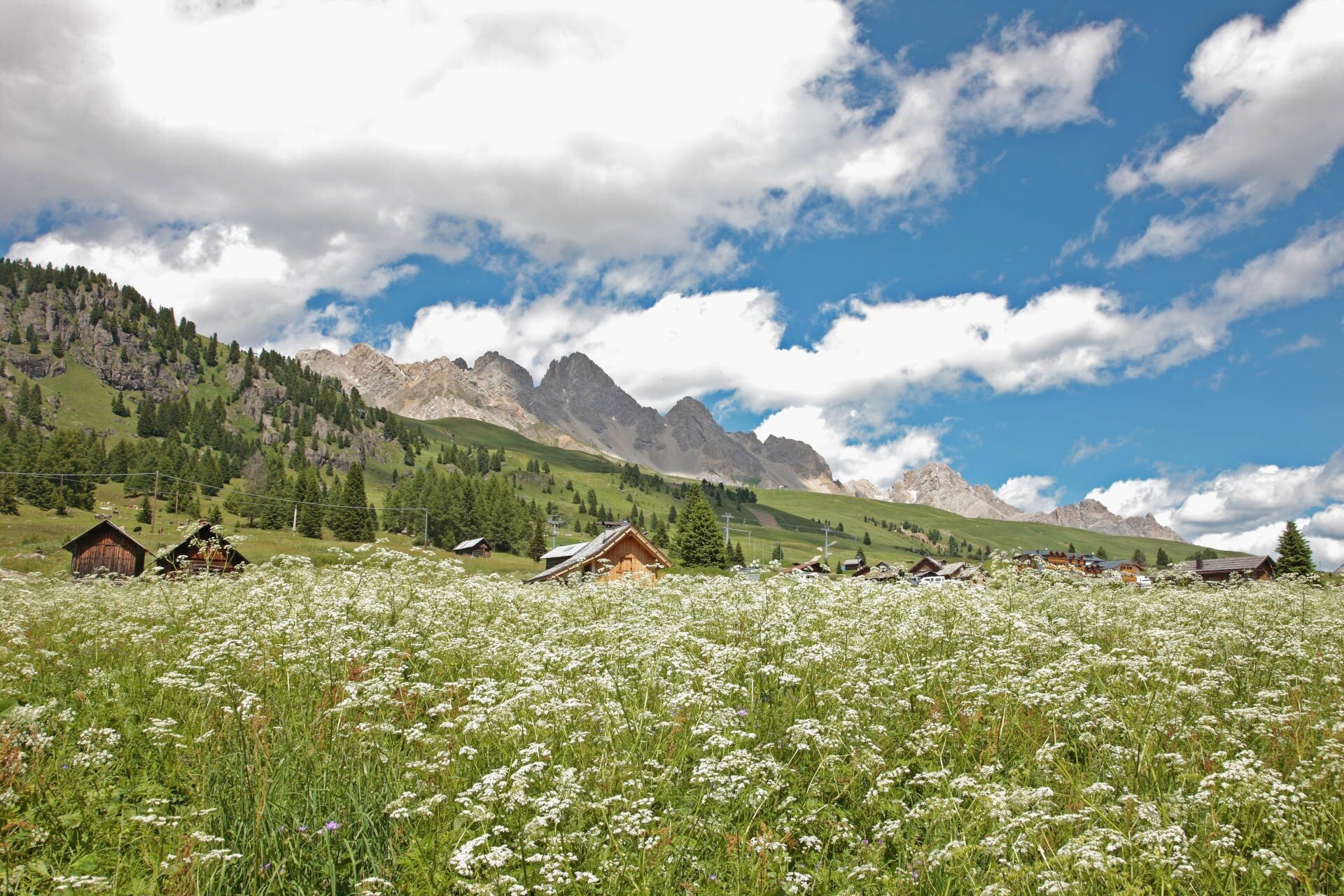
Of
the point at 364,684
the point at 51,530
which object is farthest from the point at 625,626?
the point at 51,530

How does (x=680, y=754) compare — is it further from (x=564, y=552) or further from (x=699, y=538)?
(x=699, y=538)

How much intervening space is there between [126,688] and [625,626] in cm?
669

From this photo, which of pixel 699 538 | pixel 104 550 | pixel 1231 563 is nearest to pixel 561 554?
pixel 699 538

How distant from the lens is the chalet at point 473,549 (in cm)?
15338

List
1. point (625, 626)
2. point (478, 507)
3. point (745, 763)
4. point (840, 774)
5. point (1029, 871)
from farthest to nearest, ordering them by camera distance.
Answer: point (478, 507)
point (625, 626)
point (840, 774)
point (745, 763)
point (1029, 871)

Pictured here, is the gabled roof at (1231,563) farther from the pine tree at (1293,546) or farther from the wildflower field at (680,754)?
the wildflower field at (680,754)

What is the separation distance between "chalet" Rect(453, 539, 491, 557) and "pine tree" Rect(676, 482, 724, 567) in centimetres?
7435

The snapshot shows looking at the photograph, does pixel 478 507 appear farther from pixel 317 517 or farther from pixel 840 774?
pixel 840 774

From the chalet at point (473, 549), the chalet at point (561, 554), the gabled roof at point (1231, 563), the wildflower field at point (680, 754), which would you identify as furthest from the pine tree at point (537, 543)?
the wildflower field at point (680, 754)

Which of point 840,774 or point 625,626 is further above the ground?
point 625,626

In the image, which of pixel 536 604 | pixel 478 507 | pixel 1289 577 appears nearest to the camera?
pixel 536 604

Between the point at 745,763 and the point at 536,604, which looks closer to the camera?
the point at 745,763

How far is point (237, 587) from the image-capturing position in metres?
14.2

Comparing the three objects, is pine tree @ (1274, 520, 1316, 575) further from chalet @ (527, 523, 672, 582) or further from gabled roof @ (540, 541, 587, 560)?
gabled roof @ (540, 541, 587, 560)
